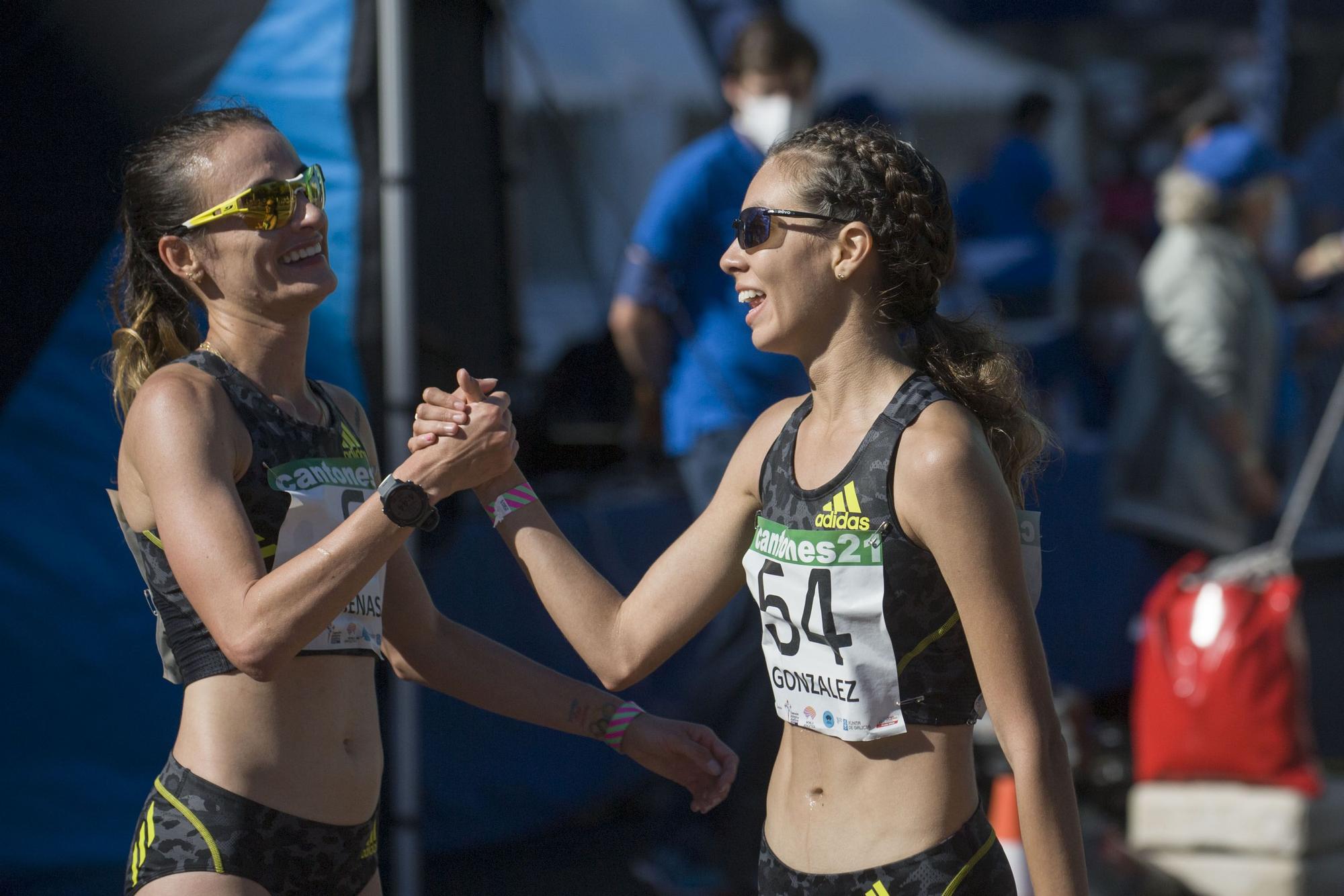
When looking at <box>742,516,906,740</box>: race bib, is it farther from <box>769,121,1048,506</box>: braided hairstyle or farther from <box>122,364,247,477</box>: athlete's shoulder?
<box>122,364,247,477</box>: athlete's shoulder

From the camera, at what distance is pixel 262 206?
222cm

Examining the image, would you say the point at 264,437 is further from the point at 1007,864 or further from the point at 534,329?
the point at 534,329

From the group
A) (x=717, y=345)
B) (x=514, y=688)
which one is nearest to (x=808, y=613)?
(x=514, y=688)

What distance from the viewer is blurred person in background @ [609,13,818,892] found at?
4.41 metres

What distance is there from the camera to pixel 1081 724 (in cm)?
516

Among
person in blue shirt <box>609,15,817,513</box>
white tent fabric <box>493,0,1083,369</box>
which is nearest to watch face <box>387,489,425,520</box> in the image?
person in blue shirt <box>609,15,817,513</box>

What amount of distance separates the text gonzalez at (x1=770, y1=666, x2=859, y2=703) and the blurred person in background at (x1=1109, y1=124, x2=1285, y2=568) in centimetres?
409

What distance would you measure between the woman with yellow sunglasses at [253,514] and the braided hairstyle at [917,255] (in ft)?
1.82

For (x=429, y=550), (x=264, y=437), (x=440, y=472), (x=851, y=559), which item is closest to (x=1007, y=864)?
(x=851, y=559)

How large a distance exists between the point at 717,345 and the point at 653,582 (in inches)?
85.0

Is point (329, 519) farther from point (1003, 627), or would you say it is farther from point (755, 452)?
point (1003, 627)

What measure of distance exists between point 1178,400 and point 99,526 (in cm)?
394

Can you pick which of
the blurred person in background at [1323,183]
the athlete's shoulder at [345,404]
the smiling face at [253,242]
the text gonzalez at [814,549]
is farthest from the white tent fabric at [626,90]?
the text gonzalez at [814,549]

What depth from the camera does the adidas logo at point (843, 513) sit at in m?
2.04
